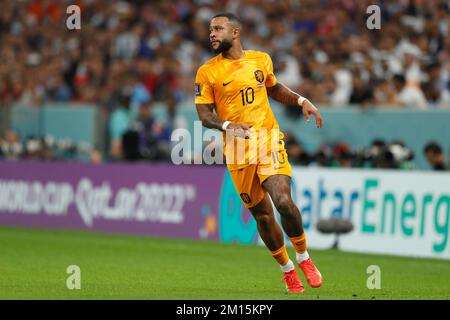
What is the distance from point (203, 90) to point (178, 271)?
311 centimetres

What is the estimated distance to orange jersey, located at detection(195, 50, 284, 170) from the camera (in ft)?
38.9

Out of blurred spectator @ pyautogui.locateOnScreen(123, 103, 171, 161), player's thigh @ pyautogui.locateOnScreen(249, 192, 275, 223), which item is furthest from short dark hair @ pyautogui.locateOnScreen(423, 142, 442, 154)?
player's thigh @ pyautogui.locateOnScreen(249, 192, 275, 223)

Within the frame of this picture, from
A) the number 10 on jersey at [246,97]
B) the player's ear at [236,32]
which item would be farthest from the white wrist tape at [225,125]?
the player's ear at [236,32]

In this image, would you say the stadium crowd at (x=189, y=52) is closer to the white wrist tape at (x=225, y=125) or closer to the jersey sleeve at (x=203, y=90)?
the jersey sleeve at (x=203, y=90)

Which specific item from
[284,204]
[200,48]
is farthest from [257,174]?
[200,48]

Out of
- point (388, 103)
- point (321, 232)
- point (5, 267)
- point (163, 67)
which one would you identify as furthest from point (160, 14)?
point (5, 267)

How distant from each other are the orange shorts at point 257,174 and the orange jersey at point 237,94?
9 centimetres

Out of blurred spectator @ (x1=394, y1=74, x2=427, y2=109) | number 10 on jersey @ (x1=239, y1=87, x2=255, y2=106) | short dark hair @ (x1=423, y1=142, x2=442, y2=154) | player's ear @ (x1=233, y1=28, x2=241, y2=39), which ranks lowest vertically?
short dark hair @ (x1=423, y1=142, x2=442, y2=154)

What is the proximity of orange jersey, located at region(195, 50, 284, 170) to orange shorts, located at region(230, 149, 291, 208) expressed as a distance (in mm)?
92

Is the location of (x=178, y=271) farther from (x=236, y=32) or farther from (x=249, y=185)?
(x=236, y=32)

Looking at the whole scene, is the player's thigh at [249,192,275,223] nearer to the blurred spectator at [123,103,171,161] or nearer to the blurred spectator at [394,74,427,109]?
the blurred spectator at [394,74,427,109]

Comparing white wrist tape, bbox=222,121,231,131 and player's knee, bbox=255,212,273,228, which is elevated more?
white wrist tape, bbox=222,121,231,131

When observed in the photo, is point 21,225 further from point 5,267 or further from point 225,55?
point 225,55
